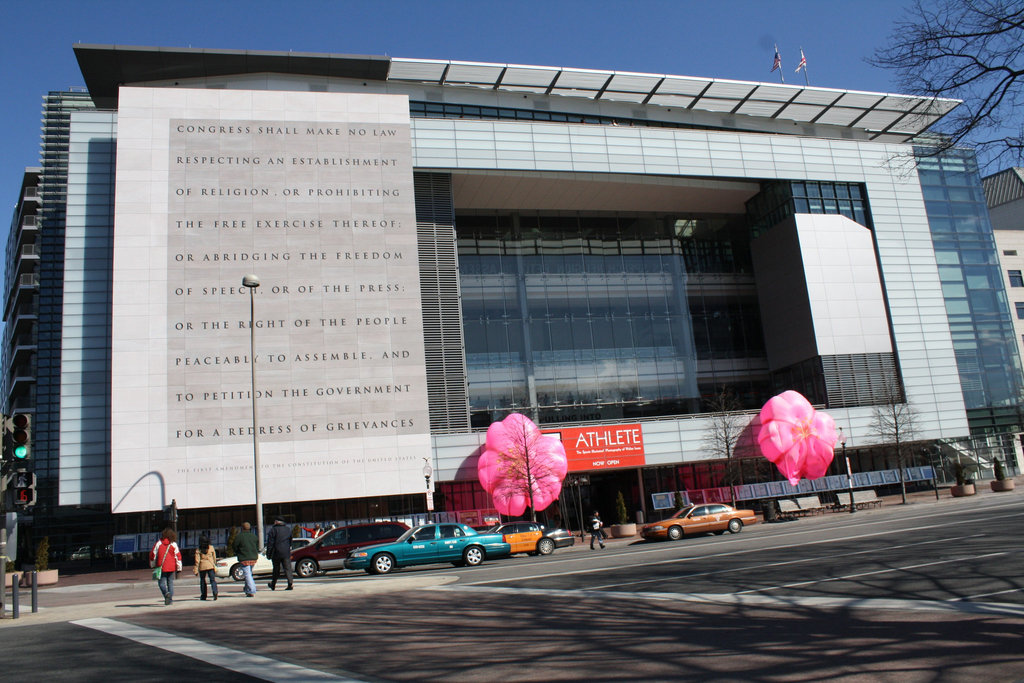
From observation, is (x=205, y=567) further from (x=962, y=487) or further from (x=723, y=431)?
(x=962, y=487)

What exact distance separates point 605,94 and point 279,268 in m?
25.6

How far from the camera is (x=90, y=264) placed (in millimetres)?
40375

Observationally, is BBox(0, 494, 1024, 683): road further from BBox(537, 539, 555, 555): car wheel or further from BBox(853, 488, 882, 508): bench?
BBox(853, 488, 882, 508): bench

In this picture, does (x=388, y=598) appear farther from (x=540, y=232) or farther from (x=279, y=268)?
(x=540, y=232)

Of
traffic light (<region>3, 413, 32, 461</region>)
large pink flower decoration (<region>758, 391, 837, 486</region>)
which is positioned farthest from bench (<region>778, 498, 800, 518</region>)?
traffic light (<region>3, 413, 32, 461</region>)

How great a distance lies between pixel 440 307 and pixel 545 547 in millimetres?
17257

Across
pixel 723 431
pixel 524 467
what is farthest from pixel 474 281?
pixel 723 431

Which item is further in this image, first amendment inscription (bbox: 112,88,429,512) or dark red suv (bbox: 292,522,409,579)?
first amendment inscription (bbox: 112,88,429,512)

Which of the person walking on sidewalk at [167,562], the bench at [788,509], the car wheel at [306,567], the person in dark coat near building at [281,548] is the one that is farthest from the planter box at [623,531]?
the person walking on sidewalk at [167,562]

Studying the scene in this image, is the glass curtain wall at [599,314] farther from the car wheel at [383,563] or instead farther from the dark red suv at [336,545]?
the car wheel at [383,563]

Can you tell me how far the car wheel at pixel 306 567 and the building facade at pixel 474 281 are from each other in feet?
43.0

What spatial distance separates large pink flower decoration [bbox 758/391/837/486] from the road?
22.4 metres

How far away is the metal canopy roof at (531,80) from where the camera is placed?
44.5 m

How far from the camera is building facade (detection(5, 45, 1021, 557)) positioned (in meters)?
38.4
